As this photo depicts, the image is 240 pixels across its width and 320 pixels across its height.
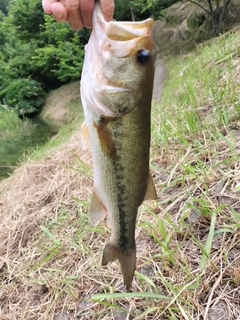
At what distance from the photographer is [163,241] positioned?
85.4 inches

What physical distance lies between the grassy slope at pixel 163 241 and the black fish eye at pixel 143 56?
1.00 m

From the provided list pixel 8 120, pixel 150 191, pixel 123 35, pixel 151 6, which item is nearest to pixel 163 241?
pixel 150 191

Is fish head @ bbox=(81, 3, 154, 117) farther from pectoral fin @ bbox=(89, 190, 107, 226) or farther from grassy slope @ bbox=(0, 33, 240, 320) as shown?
grassy slope @ bbox=(0, 33, 240, 320)

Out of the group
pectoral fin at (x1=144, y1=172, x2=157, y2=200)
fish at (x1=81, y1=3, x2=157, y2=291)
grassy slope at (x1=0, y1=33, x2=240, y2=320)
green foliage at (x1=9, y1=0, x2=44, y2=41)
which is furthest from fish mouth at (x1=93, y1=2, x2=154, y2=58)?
green foliage at (x1=9, y1=0, x2=44, y2=41)

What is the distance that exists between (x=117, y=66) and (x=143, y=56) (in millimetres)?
116

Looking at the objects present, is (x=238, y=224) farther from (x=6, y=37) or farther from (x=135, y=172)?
(x=6, y=37)

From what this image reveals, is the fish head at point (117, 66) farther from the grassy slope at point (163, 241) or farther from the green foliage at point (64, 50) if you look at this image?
the green foliage at point (64, 50)

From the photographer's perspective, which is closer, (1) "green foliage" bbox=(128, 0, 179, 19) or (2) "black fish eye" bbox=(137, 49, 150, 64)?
(2) "black fish eye" bbox=(137, 49, 150, 64)

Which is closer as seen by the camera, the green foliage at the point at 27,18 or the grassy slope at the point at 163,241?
the grassy slope at the point at 163,241

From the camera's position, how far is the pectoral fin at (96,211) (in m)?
1.74

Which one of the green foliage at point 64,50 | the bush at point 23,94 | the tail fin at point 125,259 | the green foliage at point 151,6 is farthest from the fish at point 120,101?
the bush at point 23,94

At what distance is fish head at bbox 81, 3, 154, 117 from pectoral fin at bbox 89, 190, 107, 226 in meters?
0.49

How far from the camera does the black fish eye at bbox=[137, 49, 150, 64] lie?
4.61 ft

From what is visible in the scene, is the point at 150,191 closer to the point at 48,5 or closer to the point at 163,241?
the point at 163,241
